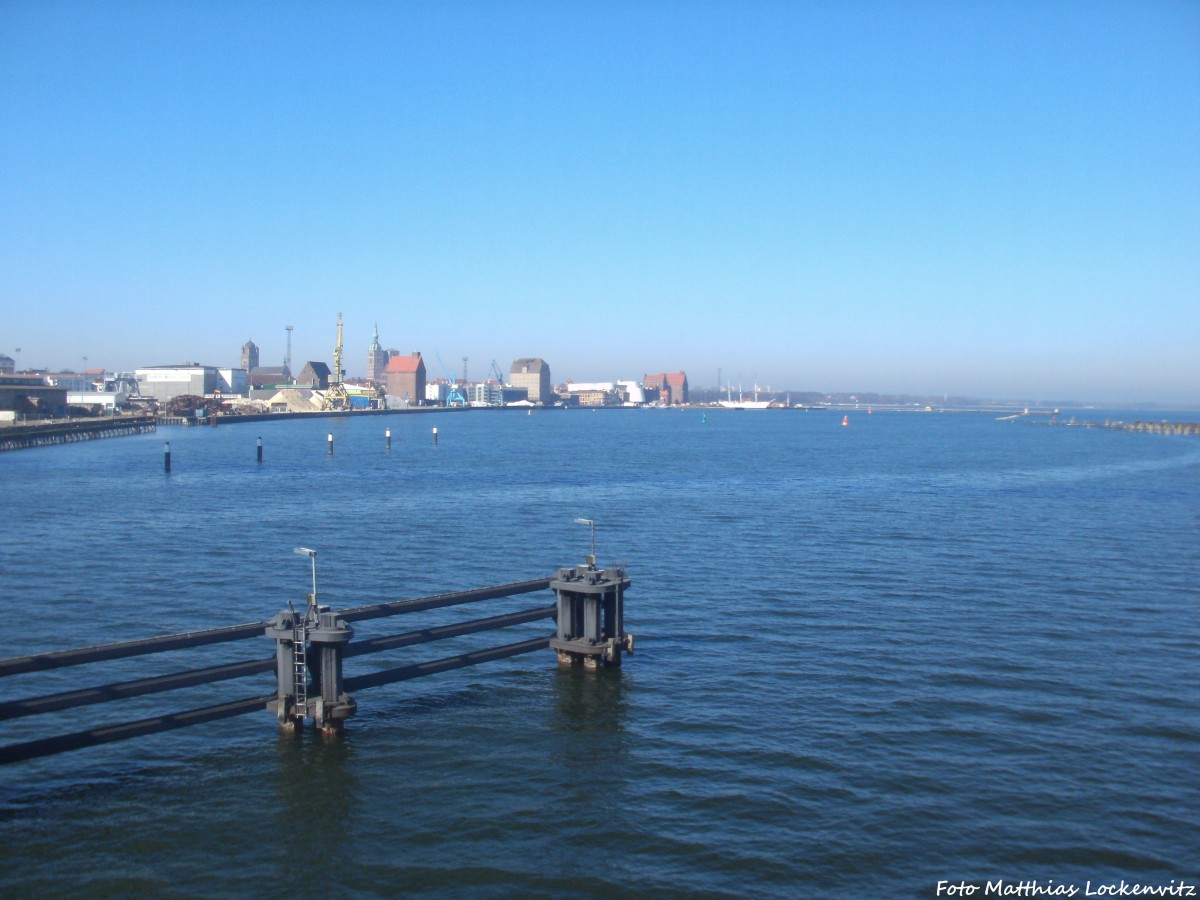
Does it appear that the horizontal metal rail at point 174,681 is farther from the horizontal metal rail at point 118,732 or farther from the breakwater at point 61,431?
the breakwater at point 61,431

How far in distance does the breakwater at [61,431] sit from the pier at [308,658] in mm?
81398

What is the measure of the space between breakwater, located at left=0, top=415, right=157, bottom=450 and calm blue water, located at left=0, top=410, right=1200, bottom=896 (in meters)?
53.6

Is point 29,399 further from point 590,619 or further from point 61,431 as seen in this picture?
point 590,619

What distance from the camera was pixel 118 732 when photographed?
1402 centimetres

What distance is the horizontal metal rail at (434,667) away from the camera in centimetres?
1647

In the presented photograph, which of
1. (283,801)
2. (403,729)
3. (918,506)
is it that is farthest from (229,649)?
(918,506)

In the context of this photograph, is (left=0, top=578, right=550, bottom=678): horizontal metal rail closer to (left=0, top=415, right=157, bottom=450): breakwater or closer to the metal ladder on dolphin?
the metal ladder on dolphin

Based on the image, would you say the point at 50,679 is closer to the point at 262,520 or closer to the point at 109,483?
the point at 262,520

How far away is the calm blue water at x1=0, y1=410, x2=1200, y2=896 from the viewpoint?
12.2m

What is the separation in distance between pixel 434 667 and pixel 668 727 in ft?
14.5

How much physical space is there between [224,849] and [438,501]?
1455 inches

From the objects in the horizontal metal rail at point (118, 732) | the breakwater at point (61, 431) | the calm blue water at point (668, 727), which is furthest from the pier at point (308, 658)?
the breakwater at point (61, 431)

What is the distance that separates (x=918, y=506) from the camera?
48.8m

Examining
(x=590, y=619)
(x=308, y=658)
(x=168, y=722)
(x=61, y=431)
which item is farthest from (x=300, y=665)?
(x=61, y=431)
